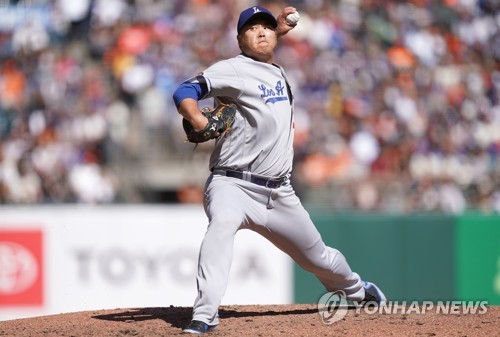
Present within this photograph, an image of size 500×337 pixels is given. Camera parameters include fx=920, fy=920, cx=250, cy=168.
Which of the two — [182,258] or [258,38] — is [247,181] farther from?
[182,258]

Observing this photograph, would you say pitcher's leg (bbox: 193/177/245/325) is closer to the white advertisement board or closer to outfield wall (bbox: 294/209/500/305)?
the white advertisement board

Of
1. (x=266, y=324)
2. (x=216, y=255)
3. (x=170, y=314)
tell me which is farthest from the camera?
(x=170, y=314)

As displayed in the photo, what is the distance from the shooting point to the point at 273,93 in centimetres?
539

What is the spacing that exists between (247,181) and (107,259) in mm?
4953

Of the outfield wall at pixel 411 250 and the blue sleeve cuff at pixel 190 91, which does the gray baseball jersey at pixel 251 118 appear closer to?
the blue sleeve cuff at pixel 190 91

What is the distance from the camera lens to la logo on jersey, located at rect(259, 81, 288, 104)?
5.33 metres

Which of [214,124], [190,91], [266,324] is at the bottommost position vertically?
[266,324]

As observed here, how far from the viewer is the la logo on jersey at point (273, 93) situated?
533 cm

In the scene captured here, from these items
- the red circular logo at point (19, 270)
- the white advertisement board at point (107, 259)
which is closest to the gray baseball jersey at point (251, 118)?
the white advertisement board at point (107, 259)

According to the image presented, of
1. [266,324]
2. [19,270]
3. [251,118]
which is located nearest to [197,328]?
[266,324]

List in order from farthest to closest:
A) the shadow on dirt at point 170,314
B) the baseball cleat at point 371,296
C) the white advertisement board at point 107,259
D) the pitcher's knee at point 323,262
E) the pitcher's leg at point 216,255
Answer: the white advertisement board at point 107,259 < the baseball cleat at point 371,296 < the shadow on dirt at point 170,314 < the pitcher's knee at point 323,262 < the pitcher's leg at point 216,255

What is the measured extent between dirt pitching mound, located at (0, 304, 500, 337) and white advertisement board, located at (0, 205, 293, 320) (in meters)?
3.62

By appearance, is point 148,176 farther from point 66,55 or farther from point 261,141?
point 261,141

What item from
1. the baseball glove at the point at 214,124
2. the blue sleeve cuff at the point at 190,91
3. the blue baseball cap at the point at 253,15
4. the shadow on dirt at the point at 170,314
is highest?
the blue baseball cap at the point at 253,15
